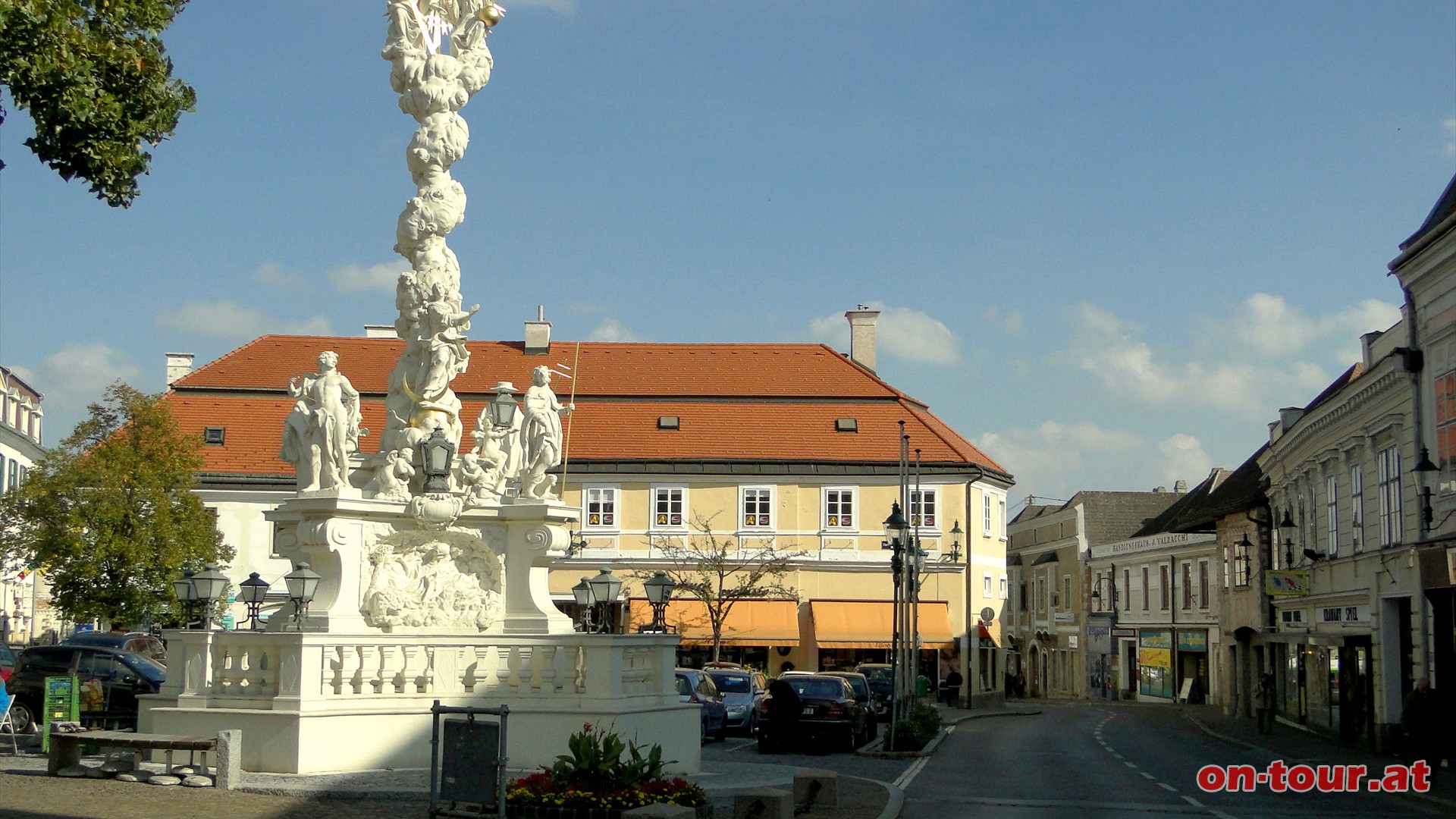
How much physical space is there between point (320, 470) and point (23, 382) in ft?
194

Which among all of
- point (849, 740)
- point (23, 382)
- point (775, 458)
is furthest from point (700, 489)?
point (23, 382)

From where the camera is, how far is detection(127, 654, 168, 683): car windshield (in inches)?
1014

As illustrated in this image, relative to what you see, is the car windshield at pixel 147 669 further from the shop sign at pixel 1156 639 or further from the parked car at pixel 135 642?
the shop sign at pixel 1156 639

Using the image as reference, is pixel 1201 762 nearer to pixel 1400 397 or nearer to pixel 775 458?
pixel 1400 397

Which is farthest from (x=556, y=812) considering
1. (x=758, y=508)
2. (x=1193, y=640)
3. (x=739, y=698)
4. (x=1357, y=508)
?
(x=1193, y=640)

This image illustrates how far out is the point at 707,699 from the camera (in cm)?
3119

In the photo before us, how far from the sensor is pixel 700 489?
182 ft

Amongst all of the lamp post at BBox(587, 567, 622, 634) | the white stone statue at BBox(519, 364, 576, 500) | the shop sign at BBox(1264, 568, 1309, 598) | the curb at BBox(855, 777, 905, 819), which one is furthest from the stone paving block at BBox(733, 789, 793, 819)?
the shop sign at BBox(1264, 568, 1309, 598)

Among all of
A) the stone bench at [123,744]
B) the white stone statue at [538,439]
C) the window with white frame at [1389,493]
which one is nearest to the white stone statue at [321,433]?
the white stone statue at [538,439]

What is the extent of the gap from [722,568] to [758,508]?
3604 mm

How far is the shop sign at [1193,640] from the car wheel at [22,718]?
157ft

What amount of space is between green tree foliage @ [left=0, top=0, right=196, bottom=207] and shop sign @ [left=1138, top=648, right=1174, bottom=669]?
6029 centimetres

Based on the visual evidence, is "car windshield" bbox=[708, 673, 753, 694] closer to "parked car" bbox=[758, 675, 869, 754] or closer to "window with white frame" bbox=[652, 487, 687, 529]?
"parked car" bbox=[758, 675, 869, 754]

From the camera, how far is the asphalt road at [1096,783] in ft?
62.0
